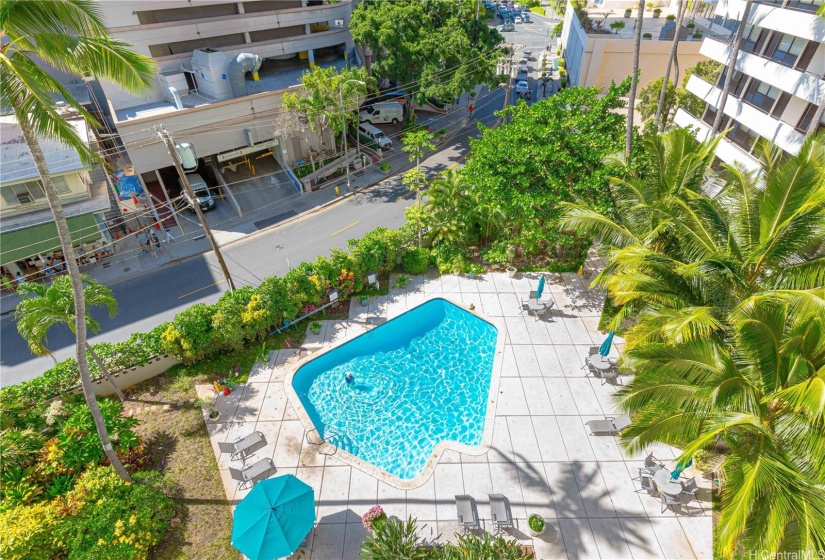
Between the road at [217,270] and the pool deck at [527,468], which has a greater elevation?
the road at [217,270]

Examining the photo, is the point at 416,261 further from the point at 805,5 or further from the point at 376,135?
the point at 805,5

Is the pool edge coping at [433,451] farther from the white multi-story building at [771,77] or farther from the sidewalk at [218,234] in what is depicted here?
the white multi-story building at [771,77]

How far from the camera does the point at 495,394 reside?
685 inches

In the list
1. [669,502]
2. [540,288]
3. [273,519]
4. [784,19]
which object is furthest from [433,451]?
[784,19]

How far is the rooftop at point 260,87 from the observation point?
29281mm

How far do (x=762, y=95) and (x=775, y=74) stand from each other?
1.79 meters

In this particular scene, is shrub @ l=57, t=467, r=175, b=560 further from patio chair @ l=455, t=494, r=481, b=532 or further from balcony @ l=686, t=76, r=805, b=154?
balcony @ l=686, t=76, r=805, b=154

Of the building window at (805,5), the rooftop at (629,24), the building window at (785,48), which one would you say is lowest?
the rooftop at (629,24)

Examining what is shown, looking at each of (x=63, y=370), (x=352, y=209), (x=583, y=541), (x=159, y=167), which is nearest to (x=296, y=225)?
(x=352, y=209)

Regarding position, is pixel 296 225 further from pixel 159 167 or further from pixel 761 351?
pixel 761 351

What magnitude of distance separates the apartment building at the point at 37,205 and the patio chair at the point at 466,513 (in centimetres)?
2338

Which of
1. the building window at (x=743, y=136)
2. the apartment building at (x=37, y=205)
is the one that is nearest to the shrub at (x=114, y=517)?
the apartment building at (x=37, y=205)

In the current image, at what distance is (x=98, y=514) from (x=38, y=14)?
12970 millimetres

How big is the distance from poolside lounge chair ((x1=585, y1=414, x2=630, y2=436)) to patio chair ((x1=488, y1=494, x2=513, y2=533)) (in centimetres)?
453
